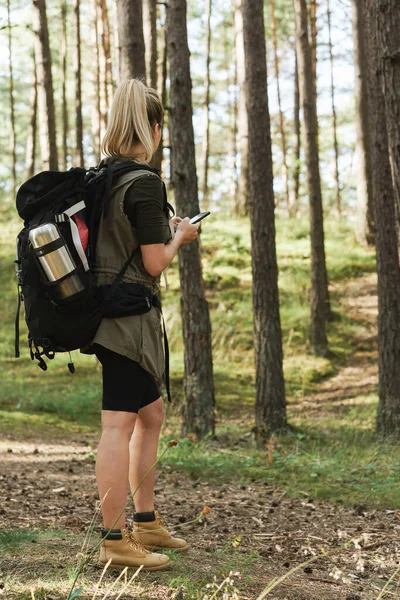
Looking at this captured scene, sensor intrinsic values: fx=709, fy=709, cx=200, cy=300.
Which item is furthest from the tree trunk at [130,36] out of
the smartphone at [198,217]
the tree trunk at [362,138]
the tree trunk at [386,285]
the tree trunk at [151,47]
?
the tree trunk at [362,138]

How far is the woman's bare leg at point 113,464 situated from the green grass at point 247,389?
2.93 metres

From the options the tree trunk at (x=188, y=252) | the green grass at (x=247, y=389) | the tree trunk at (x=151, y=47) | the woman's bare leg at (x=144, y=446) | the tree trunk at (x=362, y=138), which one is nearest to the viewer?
the woman's bare leg at (x=144, y=446)

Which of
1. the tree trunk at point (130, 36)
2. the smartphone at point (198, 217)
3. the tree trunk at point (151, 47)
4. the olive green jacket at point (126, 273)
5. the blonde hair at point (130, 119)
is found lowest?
the olive green jacket at point (126, 273)

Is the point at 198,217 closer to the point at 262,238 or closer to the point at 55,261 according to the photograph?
the point at 55,261

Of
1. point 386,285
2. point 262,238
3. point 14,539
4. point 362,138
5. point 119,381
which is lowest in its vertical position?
point 14,539

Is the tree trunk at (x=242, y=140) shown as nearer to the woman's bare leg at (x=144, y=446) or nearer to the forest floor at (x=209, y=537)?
the forest floor at (x=209, y=537)

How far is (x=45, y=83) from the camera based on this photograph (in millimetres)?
14781

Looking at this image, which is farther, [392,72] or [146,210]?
[392,72]

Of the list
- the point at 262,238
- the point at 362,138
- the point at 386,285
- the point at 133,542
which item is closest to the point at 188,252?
the point at 262,238

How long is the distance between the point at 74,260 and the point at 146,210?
40cm

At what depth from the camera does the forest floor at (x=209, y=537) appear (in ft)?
10.8

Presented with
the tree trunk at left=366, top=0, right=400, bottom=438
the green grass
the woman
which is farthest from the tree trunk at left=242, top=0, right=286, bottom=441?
the woman

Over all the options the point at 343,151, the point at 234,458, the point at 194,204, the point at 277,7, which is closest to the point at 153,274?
the point at 234,458

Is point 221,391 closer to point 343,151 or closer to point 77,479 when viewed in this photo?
point 77,479
